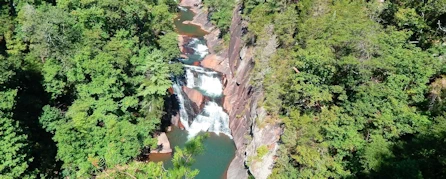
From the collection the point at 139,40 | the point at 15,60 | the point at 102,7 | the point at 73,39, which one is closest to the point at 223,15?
the point at 139,40

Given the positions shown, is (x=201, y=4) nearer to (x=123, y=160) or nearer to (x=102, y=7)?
(x=102, y=7)

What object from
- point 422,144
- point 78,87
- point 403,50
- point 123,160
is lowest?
point 123,160

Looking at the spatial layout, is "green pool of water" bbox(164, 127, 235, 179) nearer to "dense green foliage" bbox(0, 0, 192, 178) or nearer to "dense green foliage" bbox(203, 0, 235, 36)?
"dense green foliage" bbox(0, 0, 192, 178)

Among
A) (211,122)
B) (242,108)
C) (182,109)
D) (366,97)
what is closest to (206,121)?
(211,122)

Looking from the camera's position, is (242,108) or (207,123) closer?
(242,108)

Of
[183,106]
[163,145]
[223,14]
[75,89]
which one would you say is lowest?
[163,145]

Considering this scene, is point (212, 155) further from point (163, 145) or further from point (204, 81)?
point (204, 81)
